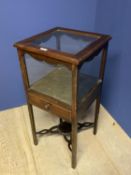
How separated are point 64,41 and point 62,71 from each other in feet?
0.62

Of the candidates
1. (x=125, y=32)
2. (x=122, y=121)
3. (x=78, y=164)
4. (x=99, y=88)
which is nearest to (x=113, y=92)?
(x=122, y=121)

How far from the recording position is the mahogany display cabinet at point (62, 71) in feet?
3.09

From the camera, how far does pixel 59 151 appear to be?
4.59 feet

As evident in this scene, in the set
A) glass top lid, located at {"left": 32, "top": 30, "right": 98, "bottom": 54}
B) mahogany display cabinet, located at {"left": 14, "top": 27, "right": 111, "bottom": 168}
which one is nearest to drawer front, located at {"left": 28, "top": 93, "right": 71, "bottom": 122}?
mahogany display cabinet, located at {"left": 14, "top": 27, "right": 111, "bottom": 168}

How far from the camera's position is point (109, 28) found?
1.45 meters

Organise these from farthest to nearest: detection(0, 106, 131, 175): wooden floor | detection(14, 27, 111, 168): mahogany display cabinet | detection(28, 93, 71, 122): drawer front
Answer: detection(0, 106, 131, 175): wooden floor, detection(28, 93, 71, 122): drawer front, detection(14, 27, 111, 168): mahogany display cabinet

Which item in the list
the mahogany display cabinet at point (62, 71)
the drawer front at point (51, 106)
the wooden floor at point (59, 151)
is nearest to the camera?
the mahogany display cabinet at point (62, 71)

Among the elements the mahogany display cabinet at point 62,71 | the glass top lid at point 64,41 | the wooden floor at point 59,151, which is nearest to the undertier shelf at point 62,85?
the mahogany display cabinet at point 62,71

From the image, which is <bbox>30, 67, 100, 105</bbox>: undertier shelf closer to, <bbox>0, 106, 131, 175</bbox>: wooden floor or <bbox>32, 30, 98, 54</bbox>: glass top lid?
<bbox>32, 30, 98, 54</bbox>: glass top lid

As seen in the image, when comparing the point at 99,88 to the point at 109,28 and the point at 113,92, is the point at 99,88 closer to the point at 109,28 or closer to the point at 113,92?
the point at 113,92

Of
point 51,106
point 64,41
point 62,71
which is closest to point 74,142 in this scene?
point 51,106

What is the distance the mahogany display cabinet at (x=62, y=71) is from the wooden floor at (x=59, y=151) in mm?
125

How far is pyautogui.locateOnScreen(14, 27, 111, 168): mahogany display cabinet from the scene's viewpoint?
0.94 meters

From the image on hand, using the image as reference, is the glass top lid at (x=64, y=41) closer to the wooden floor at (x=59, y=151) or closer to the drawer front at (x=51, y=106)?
the drawer front at (x=51, y=106)
